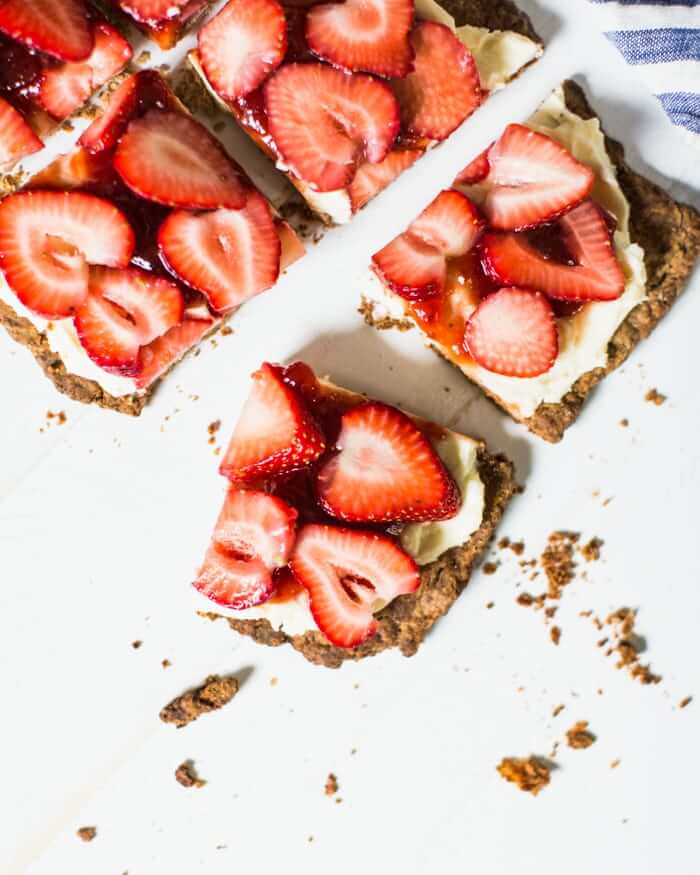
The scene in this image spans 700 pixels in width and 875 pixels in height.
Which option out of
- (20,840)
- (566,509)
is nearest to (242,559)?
(566,509)

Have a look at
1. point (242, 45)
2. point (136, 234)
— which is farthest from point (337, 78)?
point (136, 234)

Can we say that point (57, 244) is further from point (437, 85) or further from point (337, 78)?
point (437, 85)

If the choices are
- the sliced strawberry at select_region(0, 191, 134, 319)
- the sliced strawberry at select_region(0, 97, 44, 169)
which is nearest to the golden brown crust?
the sliced strawberry at select_region(0, 191, 134, 319)

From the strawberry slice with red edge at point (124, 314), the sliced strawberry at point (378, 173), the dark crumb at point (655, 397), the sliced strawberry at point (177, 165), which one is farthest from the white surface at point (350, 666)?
the sliced strawberry at point (177, 165)

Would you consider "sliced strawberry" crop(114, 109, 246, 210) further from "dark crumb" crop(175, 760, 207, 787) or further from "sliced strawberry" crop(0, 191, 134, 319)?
"dark crumb" crop(175, 760, 207, 787)

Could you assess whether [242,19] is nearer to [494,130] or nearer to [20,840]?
[494,130]

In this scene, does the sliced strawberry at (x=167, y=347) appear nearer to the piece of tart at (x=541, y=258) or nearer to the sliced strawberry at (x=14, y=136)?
the piece of tart at (x=541, y=258)

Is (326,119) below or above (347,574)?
above
